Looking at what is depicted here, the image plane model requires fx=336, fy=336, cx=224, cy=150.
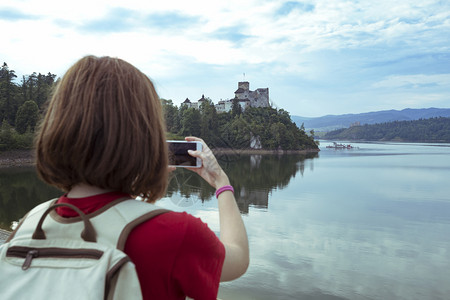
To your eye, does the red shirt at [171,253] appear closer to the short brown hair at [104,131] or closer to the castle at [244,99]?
the short brown hair at [104,131]

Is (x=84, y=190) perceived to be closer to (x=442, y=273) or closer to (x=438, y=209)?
(x=442, y=273)

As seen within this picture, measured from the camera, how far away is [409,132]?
116500mm

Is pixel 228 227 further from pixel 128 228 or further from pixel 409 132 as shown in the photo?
pixel 409 132

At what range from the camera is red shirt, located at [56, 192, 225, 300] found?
1.97 ft

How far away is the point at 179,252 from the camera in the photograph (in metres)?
0.62

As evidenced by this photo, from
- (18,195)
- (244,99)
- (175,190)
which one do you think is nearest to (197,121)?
(244,99)

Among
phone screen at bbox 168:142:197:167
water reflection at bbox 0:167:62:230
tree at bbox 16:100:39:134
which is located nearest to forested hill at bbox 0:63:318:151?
tree at bbox 16:100:39:134

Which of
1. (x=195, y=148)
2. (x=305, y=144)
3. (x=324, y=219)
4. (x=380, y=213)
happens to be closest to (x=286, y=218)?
(x=324, y=219)

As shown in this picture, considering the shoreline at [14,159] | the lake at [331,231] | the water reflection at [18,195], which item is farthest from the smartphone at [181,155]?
the shoreline at [14,159]

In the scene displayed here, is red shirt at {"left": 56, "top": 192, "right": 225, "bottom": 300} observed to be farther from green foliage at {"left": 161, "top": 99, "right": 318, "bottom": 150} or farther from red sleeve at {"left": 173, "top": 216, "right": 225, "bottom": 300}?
green foliage at {"left": 161, "top": 99, "right": 318, "bottom": 150}

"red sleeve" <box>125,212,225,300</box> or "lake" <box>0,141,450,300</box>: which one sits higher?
"red sleeve" <box>125,212,225,300</box>

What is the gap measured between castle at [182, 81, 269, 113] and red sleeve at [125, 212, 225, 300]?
2349 inches

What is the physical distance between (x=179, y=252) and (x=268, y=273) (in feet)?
26.9

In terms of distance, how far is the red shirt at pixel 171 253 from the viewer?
23.7 inches
